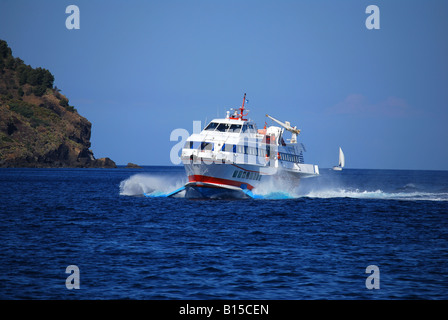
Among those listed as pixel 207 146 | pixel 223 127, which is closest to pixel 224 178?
pixel 207 146

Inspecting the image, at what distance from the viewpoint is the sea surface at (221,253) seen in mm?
18156

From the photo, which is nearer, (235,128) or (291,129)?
(235,128)

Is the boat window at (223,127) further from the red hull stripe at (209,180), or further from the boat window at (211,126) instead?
the red hull stripe at (209,180)

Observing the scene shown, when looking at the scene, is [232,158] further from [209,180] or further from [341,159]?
[341,159]

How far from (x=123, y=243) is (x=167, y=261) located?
4.93 m

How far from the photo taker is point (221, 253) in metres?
24.2

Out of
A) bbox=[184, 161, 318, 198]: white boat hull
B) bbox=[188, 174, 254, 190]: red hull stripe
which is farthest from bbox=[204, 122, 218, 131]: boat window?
bbox=[188, 174, 254, 190]: red hull stripe

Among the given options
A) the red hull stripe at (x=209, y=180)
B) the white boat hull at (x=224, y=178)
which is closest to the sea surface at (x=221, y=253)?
the red hull stripe at (x=209, y=180)

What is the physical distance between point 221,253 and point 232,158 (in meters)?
21.7

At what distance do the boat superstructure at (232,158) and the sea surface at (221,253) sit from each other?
10.3ft

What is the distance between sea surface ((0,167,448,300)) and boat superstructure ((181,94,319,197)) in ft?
10.3

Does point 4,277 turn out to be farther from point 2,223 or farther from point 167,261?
point 2,223

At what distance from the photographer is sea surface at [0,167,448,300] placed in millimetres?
18156
